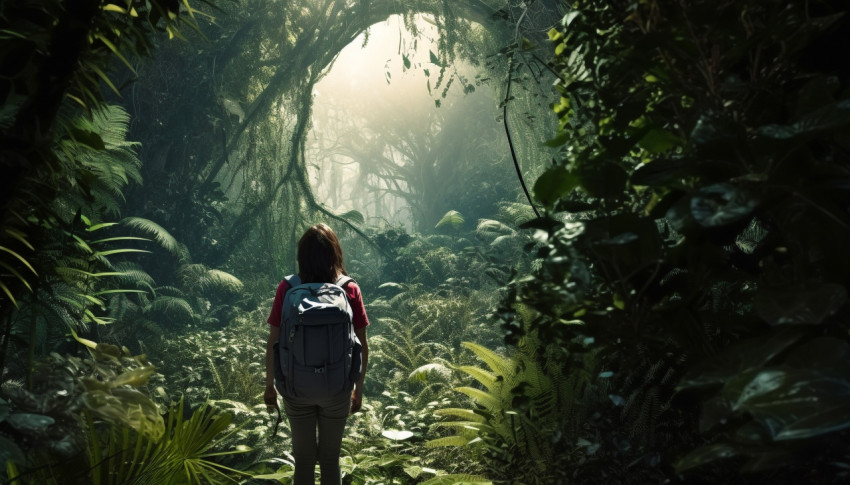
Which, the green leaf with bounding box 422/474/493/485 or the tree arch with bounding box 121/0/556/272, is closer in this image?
the green leaf with bounding box 422/474/493/485

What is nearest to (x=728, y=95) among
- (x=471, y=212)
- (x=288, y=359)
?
(x=288, y=359)

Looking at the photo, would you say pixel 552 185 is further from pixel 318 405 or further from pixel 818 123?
pixel 318 405

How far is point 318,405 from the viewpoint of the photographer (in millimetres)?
2693

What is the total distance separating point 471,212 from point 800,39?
1861 centimetres

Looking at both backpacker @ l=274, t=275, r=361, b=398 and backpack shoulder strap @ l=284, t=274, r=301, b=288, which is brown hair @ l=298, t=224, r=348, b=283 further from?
backpacker @ l=274, t=275, r=361, b=398

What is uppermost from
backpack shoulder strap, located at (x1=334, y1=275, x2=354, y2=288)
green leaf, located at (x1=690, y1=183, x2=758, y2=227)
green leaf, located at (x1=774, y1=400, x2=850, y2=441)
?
backpack shoulder strap, located at (x1=334, y1=275, x2=354, y2=288)

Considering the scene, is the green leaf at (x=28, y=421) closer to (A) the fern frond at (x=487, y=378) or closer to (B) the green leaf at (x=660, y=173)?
(B) the green leaf at (x=660, y=173)

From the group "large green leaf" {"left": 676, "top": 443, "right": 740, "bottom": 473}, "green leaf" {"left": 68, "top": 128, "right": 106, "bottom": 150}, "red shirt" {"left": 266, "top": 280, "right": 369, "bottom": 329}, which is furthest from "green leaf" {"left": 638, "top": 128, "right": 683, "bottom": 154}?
"red shirt" {"left": 266, "top": 280, "right": 369, "bottom": 329}

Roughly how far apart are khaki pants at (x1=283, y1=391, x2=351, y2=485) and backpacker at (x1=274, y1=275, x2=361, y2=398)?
0.09 metres

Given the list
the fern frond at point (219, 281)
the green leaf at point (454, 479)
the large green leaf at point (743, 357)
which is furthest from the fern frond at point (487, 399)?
the fern frond at point (219, 281)

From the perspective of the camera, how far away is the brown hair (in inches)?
111

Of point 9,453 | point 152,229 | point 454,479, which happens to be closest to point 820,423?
point 9,453

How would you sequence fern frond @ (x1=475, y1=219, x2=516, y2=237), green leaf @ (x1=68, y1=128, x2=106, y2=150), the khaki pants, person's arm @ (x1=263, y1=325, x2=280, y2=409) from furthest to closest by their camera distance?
1. fern frond @ (x1=475, y1=219, x2=516, y2=237)
2. person's arm @ (x1=263, y1=325, x2=280, y2=409)
3. the khaki pants
4. green leaf @ (x1=68, y1=128, x2=106, y2=150)

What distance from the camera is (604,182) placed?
1.11 metres
